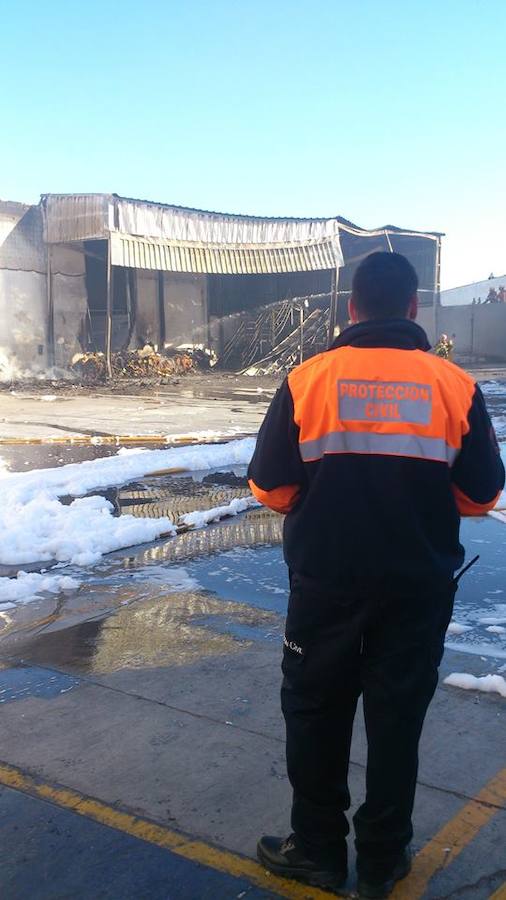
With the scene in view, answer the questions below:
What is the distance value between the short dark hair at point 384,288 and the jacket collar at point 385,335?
0.06m

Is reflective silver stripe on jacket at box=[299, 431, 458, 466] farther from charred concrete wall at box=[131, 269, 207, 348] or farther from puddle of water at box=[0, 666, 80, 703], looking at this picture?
charred concrete wall at box=[131, 269, 207, 348]

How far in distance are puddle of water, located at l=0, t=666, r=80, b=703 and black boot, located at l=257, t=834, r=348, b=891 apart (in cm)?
163

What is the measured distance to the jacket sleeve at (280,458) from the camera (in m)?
2.44

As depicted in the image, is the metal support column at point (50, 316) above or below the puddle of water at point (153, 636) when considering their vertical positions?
above

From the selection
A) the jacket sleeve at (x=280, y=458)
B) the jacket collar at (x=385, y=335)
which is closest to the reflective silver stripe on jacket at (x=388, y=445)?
the jacket sleeve at (x=280, y=458)

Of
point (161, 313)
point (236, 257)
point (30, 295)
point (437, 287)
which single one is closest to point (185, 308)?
point (161, 313)

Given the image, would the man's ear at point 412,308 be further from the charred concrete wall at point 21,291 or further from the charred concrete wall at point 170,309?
the charred concrete wall at point 170,309

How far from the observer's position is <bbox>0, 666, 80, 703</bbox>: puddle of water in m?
3.83

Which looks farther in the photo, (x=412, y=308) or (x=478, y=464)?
(x=412, y=308)

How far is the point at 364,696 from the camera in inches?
95.2

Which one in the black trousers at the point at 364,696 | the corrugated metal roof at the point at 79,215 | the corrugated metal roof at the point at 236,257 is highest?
the corrugated metal roof at the point at 79,215

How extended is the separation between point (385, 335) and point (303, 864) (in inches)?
66.2

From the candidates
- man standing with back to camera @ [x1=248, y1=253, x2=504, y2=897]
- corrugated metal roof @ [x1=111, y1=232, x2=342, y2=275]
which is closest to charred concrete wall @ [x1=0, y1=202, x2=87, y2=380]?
corrugated metal roof @ [x1=111, y1=232, x2=342, y2=275]

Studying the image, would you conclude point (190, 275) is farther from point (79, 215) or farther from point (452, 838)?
point (452, 838)
